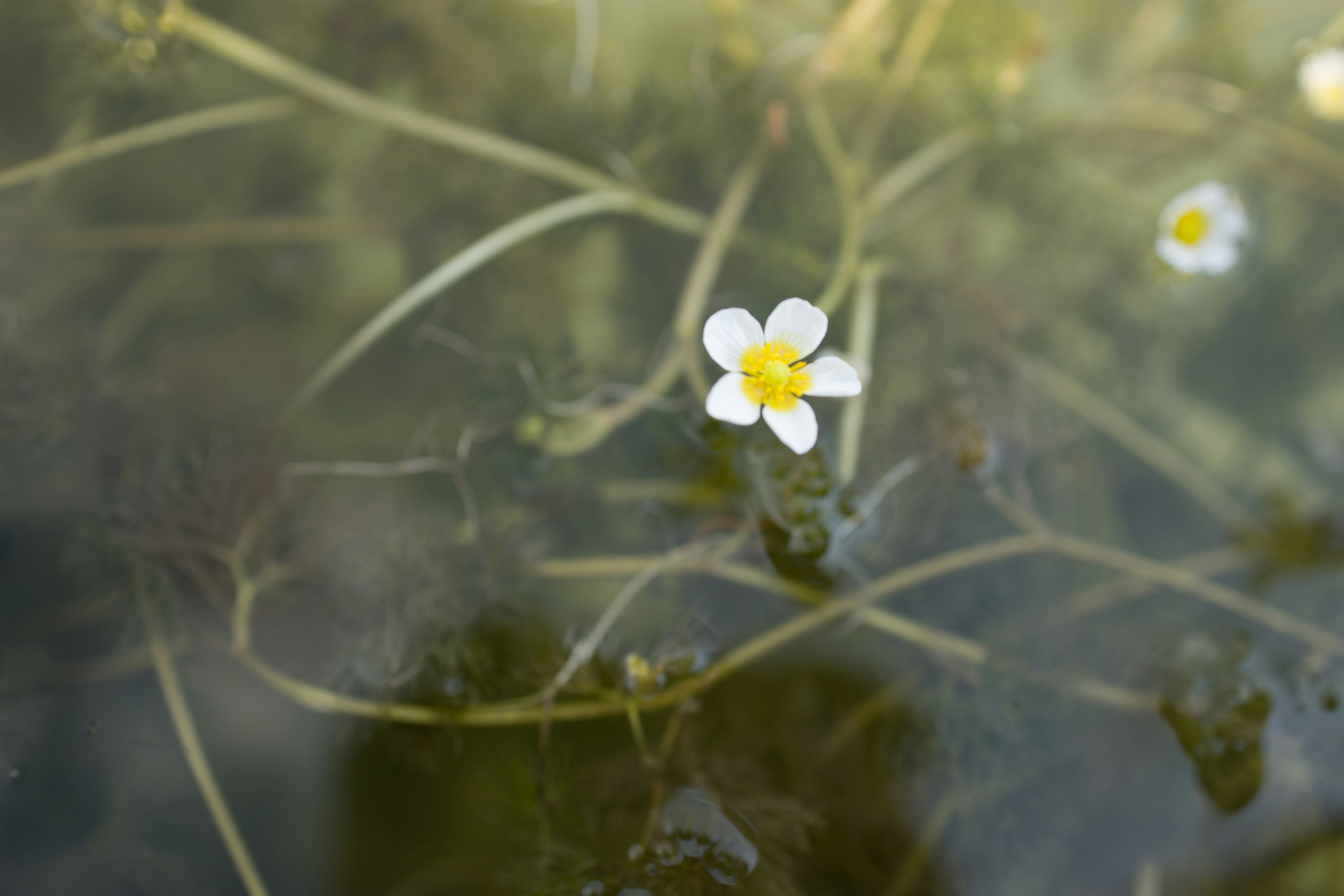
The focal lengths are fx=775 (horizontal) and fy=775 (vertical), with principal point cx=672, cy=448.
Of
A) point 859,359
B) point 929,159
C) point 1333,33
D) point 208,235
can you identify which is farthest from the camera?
point 1333,33

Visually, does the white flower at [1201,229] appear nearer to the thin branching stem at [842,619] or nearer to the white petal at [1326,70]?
the white petal at [1326,70]

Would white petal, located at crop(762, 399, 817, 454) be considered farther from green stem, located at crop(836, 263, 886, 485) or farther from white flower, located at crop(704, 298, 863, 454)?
green stem, located at crop(836, 263, 886, 485)

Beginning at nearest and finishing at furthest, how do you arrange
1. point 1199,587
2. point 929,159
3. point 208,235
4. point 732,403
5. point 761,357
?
point 732,403 → point 761,357 → point 1199,587 → point 208,235 → point 929,159

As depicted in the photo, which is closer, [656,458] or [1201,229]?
[656,458]

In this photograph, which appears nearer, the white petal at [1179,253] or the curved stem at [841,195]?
the curved stem at [841,195]

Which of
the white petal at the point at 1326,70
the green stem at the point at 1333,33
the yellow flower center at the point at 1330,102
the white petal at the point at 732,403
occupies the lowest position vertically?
the white petal at the point at 732,403

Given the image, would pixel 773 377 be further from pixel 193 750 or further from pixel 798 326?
pixel 193 750


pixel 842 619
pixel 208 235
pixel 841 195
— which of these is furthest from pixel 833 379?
pixel 208 235

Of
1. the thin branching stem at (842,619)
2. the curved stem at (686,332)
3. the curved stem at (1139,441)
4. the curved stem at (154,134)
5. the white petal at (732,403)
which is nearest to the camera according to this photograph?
the white petal at (732,403)

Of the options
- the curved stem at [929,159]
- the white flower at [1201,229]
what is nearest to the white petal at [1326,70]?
the white flower at [1201,229]
